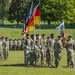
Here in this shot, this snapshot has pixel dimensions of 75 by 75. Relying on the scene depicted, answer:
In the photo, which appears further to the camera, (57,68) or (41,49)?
(41,49)

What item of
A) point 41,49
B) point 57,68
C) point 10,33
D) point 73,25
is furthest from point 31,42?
point 73,25

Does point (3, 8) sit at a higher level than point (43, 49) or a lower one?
higher

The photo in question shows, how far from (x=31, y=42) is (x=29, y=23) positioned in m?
1.42

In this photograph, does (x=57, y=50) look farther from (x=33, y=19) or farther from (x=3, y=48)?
(x=3, y=48)

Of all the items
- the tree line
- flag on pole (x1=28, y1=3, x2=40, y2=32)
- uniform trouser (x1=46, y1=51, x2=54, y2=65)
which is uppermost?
the tree line

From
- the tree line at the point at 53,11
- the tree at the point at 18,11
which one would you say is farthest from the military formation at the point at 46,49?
the tree at the point at 18,11

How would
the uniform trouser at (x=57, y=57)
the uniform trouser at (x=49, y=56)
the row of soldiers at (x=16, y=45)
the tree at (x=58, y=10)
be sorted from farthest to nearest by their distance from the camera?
the tree at (x=58, y=10) < the row of soldiers at (x=16, y=45) < the uniform trouser at (x=49, y=56) < the uniform trouser at (x=57, y=57)

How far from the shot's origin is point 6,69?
21125 millimetres

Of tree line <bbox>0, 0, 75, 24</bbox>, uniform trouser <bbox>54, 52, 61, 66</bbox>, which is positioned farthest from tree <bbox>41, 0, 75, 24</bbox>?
uniform trouser <bbox>54, 52, 61, 66</bbox>

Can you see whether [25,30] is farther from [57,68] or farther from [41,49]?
[57,68]

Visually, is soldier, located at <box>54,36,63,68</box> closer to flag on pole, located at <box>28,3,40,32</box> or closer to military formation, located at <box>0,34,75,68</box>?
military formation, located at <box>0,34,75,68</box>

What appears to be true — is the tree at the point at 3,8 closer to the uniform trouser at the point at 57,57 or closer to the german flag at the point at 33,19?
the german flag at the point at 33,19

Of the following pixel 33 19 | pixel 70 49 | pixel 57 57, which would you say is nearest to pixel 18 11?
pixel 33 19

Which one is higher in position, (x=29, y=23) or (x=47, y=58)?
(x=29, y=23)
